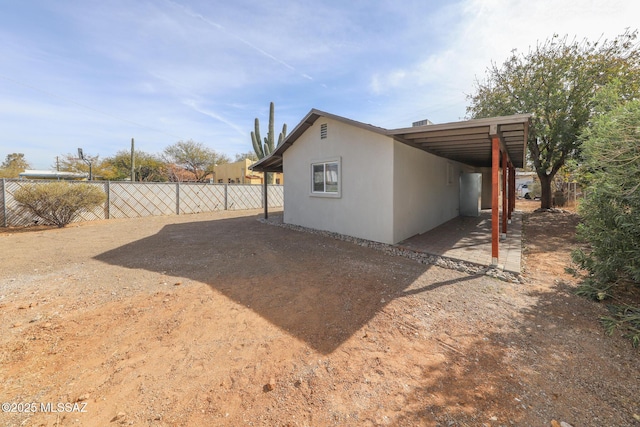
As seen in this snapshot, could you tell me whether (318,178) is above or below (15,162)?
below

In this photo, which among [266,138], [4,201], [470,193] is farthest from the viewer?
[266,138]

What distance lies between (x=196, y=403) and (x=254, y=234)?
6685mm

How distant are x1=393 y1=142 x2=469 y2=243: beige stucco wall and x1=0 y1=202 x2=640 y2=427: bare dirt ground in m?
2.29

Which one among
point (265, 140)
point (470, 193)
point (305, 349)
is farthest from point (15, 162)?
point (470, 193)

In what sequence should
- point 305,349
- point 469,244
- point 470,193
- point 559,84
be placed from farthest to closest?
1. point 470,193
2. point 559,84
3. point 469,244
4. point 305,349

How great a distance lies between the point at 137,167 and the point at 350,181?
28.5 m

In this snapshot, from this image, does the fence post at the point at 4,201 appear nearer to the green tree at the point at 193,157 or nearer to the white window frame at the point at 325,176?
the white window frame at the point at 325,176

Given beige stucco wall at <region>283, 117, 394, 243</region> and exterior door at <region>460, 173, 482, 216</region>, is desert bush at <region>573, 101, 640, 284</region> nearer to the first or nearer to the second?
beige stucco wall at <region>283, 117, 394, 243</region>

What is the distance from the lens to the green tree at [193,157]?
29469 mm

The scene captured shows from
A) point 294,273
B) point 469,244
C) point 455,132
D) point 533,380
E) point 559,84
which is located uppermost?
point 559,84

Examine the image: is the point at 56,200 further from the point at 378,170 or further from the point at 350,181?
the point at 378,170

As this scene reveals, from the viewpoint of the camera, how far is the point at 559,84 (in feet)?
35.1

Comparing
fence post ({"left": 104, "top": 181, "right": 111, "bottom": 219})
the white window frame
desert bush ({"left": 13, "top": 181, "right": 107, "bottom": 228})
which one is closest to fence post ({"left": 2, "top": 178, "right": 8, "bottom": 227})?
desert bush ({"left": 13, "top": 181, "right": 107, "bottom": 228})

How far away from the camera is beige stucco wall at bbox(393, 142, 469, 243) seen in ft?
21.9
